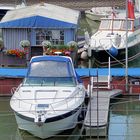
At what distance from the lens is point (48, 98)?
14.4 m

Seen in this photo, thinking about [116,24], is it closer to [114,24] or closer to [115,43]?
[114,24]

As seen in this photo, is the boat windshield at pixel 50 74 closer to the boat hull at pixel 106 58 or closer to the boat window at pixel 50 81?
the boat window at pixel 50 81

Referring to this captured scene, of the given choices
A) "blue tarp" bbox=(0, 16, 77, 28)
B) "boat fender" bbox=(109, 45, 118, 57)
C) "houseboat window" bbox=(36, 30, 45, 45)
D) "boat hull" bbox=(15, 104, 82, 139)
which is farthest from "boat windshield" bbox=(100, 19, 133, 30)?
"boat hull" bbox=(15, 104, 82, 139)

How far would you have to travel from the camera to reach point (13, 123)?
1619cm

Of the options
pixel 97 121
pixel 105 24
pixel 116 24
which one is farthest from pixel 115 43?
pixel 97 121

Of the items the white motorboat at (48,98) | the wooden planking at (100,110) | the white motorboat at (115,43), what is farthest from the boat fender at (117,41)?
the white motorboat at (48,98)

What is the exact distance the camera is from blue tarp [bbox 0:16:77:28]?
24031 mm

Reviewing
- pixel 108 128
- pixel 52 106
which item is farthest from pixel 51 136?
pixel 108 128

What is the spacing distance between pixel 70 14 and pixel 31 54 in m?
3.56

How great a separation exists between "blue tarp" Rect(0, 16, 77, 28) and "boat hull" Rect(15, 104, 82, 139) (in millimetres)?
10073

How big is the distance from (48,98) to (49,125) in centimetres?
93

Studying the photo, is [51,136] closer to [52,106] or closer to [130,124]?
[52,106]

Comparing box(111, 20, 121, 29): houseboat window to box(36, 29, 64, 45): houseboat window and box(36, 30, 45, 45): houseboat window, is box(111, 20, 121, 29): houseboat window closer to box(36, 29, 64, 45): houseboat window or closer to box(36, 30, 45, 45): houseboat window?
box(36, 29, 64, 45): houseboat window

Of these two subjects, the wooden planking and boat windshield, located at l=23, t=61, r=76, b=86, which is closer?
the wooden planking
